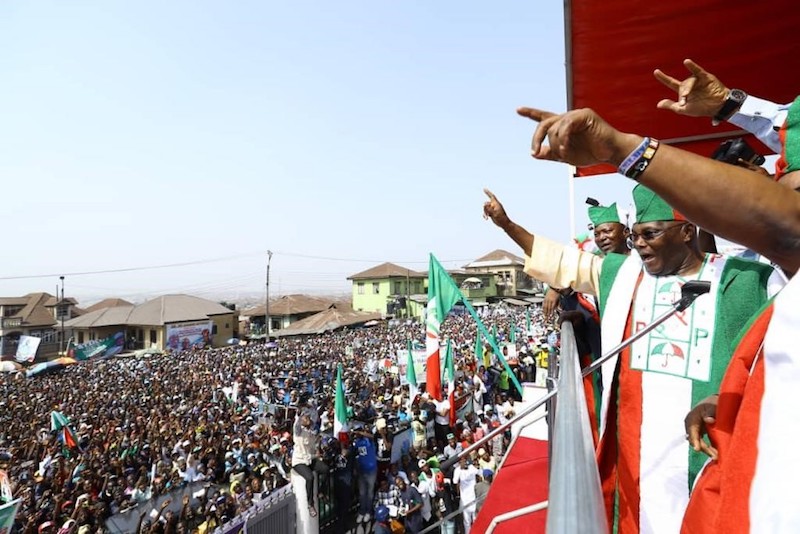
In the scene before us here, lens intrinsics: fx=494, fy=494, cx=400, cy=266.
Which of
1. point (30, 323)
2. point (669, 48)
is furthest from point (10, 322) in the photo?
point (669, 48)

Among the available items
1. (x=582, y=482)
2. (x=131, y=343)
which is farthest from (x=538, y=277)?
(x=131, y=343)

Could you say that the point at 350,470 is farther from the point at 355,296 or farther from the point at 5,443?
the point at 355,296

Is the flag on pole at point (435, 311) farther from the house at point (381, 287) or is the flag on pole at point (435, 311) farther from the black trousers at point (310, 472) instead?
the house at point (381, 287)

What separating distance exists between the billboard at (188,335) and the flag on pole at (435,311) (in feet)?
108

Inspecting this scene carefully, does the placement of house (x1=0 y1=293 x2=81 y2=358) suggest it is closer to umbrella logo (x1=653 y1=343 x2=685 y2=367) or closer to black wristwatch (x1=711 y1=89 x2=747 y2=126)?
umbrella logo (x1=653 y1=343 x2=685 y2=367)

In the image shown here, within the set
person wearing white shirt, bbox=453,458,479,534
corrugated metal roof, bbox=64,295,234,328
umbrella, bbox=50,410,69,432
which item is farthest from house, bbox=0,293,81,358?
person wearing white shirt, bbox=453,458,479,534

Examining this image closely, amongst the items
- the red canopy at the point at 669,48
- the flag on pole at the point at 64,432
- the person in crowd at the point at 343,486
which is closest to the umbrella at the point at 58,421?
the flag on pole at the point at 64,432

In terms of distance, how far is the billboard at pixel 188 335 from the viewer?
1452 inches

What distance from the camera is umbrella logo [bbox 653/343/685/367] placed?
1.83 metres

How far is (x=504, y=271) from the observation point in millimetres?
63688

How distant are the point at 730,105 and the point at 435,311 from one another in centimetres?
717

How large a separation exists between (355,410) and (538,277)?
10837mm

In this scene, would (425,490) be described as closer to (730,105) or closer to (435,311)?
(435,311)

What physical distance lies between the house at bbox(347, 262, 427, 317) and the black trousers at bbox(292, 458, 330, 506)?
146 ft
